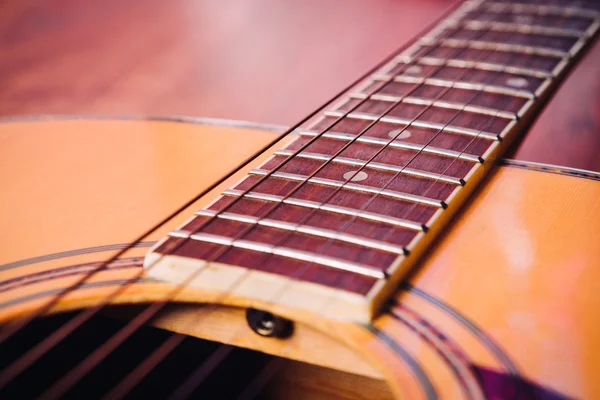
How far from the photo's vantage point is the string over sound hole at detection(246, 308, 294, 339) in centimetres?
57

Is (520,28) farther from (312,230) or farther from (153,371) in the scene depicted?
(153,371)

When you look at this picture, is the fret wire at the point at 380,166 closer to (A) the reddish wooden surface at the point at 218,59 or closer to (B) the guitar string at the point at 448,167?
(B) the guitar string at the point at 448,167

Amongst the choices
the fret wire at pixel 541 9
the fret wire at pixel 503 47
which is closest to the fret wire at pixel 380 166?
the fret wire at pixel 503 47

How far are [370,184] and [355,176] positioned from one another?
0.02 meters

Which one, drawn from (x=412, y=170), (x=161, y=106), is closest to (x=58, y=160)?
(x=161, y=106)

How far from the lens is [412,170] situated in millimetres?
702

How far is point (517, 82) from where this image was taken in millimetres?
902

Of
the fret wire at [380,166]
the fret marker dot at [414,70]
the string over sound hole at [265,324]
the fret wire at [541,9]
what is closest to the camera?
the string over sound hole at [265,324]

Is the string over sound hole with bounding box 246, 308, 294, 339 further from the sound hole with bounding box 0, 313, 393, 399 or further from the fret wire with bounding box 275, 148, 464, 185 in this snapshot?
the fret wire with bounding box 275, 148, 464, 185

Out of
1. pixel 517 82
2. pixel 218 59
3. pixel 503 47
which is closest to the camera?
pixel 517 82

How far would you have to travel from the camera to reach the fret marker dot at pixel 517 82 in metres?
0.90

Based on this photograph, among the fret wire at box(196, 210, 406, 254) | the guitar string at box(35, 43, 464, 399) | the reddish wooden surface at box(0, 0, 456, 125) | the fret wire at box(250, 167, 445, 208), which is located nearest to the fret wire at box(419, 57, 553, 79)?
the reddish wooden surface at box(0, 0, 456, 125)

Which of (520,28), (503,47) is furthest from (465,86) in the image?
(520,28)

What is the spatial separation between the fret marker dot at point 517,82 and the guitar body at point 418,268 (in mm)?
178
